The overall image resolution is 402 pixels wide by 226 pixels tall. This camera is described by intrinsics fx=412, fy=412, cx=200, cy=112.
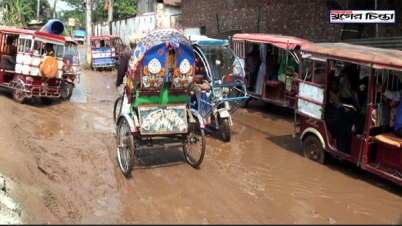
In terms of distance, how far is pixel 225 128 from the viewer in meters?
8.63

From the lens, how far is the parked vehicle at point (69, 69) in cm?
1260

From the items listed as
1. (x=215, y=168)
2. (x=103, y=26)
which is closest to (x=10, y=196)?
(x=215, y=168)

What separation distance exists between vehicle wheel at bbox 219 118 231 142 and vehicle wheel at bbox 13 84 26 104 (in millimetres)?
6225

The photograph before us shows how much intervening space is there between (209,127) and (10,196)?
5.12 metres

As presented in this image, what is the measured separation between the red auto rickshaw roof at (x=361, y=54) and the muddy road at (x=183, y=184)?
192 centimetres

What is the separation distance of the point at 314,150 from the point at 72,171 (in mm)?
4244

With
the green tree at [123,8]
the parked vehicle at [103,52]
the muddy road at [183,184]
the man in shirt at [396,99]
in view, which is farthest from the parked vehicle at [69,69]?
the green tree at [123,8]

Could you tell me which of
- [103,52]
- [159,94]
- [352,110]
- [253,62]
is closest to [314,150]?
[352,110]

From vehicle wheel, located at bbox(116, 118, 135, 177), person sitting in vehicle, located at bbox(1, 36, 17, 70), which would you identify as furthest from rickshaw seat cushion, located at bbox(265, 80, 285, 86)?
person sitting in vehicle, located at bbox(1, 36, 17, 70)

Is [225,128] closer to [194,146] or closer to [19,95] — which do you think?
[194,146]

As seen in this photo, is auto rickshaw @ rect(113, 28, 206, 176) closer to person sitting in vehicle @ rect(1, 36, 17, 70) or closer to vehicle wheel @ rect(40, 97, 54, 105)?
vehicle wheel @ rect(40, 97, 54, 105)

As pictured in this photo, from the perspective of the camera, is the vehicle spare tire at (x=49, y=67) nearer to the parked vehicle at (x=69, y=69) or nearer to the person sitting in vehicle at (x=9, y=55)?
the parked vehicle at (x=69, y=69)

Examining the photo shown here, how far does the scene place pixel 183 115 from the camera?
6562 millimetres

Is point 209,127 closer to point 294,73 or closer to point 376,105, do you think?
point 294,73
